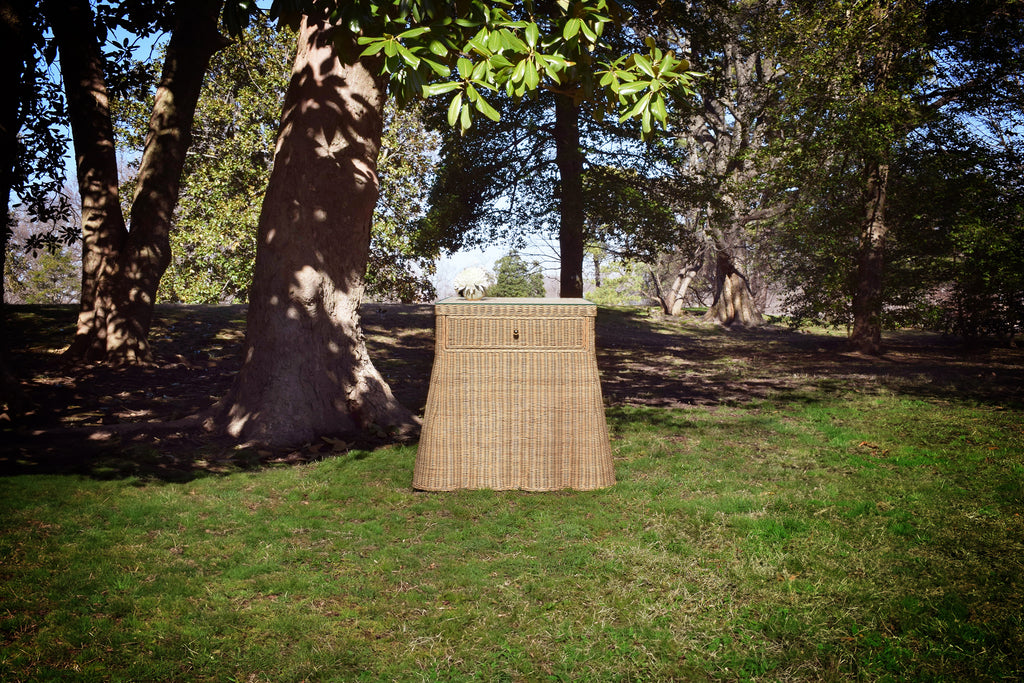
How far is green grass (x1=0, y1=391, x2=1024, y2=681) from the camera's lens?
10.3 feet

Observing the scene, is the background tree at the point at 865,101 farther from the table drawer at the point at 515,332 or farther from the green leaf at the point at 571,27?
the table drawer at the point at 515,332

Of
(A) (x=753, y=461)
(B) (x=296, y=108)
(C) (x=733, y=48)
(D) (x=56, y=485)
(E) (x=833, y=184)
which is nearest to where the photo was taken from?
(D) (x=56, y=485)

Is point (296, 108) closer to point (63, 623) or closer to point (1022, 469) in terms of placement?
point (63, 623)

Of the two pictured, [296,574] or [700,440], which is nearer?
[296,574]

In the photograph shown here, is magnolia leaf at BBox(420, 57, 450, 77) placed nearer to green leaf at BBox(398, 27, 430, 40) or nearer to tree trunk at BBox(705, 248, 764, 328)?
green leaf at BBox(398, 27, 430, 40)

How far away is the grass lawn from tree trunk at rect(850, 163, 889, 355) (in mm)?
10741

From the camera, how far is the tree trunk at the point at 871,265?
51.8 feet

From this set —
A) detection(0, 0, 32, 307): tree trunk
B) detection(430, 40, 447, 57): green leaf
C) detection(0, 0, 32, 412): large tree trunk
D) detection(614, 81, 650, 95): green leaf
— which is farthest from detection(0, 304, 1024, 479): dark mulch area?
detection(614, 81, 650, 95): green leaf

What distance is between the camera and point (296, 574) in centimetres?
406

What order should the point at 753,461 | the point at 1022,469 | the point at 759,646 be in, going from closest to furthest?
the point at 759,646
the point at 1022,469
the point at 753,461

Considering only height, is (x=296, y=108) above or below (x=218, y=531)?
above

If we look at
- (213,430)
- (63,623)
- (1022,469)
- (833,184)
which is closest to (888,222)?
(833,184)

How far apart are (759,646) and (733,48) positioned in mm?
25529

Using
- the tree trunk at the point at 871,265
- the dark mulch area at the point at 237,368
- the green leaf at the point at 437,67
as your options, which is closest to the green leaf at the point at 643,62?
the green leaf at the point at 437,67
